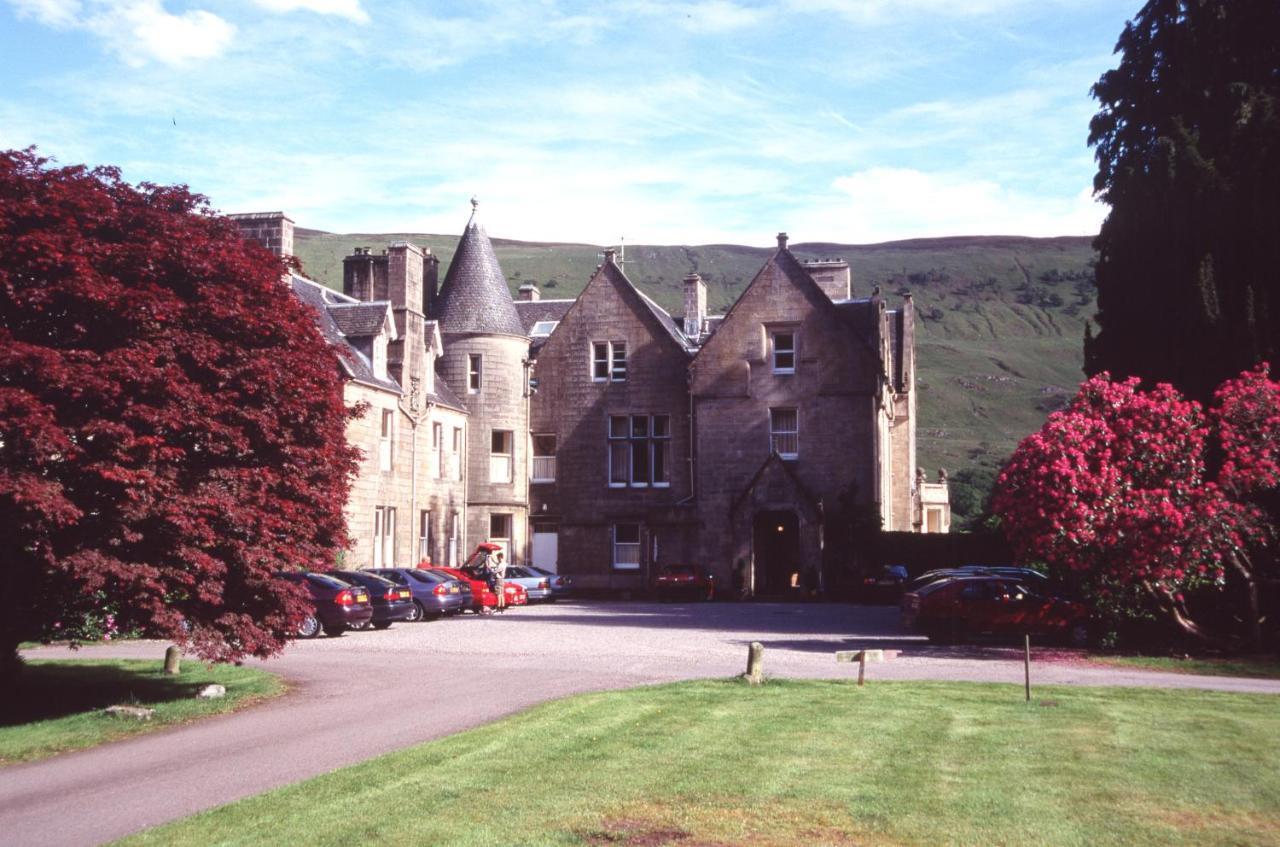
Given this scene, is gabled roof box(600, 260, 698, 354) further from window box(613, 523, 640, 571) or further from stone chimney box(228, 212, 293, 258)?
stone chimney box(228, 212, 293, 258)

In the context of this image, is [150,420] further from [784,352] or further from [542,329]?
[542,329]

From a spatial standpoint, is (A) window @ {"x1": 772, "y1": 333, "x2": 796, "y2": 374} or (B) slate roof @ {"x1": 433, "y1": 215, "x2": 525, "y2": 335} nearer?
(A) window @ {"x1": 772, "y1": 333, "x2": 796, "y2": 374}

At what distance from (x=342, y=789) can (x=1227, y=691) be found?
537 inches

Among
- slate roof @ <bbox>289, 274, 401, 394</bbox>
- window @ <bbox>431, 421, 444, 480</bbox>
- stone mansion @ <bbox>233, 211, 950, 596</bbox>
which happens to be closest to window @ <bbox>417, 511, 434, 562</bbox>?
stone mansion @ <bbox>233, 211, 950, 596</bbox>

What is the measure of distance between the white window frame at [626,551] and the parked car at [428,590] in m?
16.0

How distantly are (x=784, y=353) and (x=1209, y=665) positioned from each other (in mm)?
27370

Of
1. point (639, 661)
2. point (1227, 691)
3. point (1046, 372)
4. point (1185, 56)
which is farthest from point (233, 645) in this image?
point (1046, 372)

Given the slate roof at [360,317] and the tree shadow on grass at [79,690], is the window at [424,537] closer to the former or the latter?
the slate roof at [360,317]

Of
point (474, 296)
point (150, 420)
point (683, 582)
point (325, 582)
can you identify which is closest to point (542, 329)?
point (474, 296)

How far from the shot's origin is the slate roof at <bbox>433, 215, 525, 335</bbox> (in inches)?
1917

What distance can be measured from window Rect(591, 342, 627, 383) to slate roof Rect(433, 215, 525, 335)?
3466 millimetres

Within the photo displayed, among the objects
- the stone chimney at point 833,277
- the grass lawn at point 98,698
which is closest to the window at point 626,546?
the stone chimney at point 833,277

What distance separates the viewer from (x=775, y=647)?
83.5ft

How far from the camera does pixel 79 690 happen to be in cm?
1848
